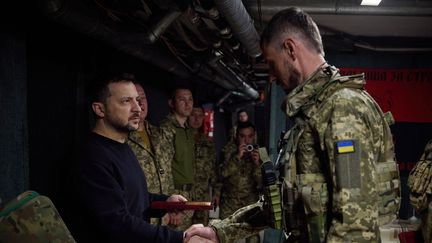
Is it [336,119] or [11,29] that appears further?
[11,29]

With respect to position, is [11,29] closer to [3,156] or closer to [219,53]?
[3,156]

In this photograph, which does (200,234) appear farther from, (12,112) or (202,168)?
(202,168)

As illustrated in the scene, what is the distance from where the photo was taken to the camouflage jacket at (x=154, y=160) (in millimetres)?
3291

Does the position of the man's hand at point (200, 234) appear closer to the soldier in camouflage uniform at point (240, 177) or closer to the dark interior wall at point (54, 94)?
the dark interior wall at point (54, 94)

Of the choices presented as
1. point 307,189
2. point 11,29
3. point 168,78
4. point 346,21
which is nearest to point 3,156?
point 11,29

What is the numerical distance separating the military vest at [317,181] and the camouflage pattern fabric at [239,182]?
2.95 metres

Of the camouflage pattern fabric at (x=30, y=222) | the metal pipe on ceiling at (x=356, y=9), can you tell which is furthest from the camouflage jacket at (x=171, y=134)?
the camouflage pattern fabric at (x=30, y=222)

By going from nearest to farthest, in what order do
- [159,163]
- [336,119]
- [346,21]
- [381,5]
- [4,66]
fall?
1. [336,119]
2. [4,66]
3. [381,5]
4. [159,163]
5. [346,21]

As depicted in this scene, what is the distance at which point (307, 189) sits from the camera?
1.51 meters

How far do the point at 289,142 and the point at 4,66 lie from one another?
151 centimetres

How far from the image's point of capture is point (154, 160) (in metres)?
3.38

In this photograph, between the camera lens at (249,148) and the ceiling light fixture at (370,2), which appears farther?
the camera lens at (249,148)

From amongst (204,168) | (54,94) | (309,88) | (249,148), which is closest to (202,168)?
(204,168)

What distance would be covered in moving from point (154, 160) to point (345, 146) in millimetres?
2218
